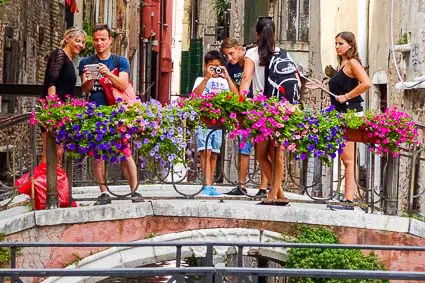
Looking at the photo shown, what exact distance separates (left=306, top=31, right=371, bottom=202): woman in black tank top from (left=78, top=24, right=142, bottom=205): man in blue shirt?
1693 mm

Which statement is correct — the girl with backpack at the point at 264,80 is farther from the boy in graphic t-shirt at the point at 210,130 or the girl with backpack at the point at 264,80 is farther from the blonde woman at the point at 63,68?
the blonde woman at the point at 63,68

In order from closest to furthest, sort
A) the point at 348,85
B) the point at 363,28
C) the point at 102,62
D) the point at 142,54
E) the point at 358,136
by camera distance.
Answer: the point at 102,62, the point at 358,136, the point at 348,85, the point at 363,28, the point at 142,54

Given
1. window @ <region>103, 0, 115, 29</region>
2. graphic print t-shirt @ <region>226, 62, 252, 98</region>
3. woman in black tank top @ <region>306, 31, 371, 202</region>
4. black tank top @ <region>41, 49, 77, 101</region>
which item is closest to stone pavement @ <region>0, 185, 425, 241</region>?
woman in black tank top @ <region>306, 31, 371, 202</region>

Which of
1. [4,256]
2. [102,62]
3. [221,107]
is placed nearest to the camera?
[4,256]

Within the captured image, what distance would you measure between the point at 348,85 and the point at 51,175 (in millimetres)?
2810

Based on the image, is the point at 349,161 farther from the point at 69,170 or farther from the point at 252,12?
the point at 252,12

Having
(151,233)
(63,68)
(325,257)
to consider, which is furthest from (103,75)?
(325,257)

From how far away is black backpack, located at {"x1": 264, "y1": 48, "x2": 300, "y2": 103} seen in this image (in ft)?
40.1

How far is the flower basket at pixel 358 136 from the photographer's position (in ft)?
39.5

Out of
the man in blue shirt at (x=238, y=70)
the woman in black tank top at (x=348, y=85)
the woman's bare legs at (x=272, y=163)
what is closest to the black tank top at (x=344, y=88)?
the woman in black tank top at (x=348, y=85)

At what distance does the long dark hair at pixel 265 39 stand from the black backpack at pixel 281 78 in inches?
2.3

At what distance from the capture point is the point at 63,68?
465 inches

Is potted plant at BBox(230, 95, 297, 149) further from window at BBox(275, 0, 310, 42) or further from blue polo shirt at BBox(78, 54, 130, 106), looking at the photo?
window at BBox(275, 0, 310, 42)

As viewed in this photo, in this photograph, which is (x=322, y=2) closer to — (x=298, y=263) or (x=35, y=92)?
(x=35, y=92)
